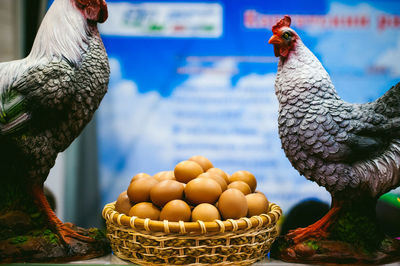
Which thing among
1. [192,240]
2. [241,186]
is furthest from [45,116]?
[241,186]

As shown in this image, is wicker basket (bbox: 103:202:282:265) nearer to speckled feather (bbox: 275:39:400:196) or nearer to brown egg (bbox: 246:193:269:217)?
brown egg (bbox: 246:193:269:217)

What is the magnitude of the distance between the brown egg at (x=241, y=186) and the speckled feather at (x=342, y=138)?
0.22m

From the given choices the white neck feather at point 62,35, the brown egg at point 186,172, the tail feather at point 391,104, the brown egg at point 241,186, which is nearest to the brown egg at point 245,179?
the brown egg at point 241,186

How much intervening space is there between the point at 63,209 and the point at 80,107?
1050 millimetres

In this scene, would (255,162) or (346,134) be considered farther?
(255,162)

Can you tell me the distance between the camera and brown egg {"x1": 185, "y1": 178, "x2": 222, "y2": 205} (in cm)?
114

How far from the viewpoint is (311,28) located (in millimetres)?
1808

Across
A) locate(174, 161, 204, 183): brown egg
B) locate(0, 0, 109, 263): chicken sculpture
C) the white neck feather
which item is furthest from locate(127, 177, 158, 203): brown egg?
the white neck feather

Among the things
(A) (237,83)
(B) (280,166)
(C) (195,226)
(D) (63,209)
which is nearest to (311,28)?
(A) (237,83)

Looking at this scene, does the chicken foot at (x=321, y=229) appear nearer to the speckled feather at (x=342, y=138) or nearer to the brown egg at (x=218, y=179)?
the speckled feather at (x=342, y=138)

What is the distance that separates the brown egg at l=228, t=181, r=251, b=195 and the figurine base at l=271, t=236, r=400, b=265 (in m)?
0.25

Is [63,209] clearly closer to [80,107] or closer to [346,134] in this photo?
[80,107]

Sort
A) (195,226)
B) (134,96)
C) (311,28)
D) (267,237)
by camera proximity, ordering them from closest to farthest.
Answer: (195,226) → (267,237) → (311,28) → (134,96)

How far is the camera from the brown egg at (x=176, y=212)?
108 cm
